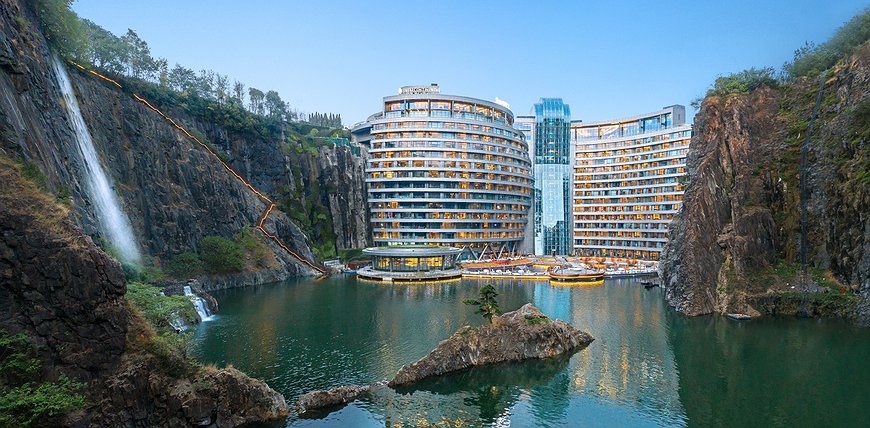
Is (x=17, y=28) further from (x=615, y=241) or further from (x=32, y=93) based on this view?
(x=615, y=241)

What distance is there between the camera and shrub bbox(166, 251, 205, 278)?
84188 millimetres

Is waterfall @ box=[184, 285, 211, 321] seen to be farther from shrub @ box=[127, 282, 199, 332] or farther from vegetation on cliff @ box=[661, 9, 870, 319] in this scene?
vegetation on cliff @ box=[661, 9, 870, 319]

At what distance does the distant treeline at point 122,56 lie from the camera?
66.5 meters

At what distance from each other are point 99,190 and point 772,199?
10874cm

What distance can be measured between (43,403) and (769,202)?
9688cm

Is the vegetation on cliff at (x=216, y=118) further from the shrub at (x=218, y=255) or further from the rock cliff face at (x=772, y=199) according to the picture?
the rock cliff face at (x=772, y=199)

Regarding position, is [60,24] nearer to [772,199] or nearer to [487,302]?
[487,302]

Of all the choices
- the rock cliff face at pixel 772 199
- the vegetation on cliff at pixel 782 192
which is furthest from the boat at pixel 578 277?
the vegetation on cliff at pixel 782 192

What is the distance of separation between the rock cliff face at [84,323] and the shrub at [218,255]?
61.1 metres

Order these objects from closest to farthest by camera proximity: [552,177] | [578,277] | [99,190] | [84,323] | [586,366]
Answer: [84,323] → [586,366] → [99,190] → [578,277] → [552,177]

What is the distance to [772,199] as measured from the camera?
3118 inches

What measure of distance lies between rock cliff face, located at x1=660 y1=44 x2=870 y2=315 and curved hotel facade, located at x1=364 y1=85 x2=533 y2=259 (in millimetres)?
58091

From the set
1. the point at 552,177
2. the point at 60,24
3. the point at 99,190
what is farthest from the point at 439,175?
the point at 60,24

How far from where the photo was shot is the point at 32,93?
2009 inches
